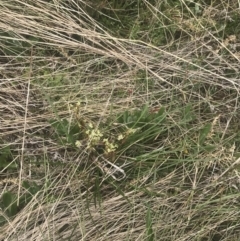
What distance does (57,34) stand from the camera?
7.58 ft

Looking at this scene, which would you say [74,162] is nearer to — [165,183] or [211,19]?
[165,183]

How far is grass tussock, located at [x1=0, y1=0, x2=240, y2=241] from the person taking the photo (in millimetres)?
1878

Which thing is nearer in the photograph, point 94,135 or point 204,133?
point 94,135

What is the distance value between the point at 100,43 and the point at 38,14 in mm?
292

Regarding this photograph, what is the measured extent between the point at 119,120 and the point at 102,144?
0.13 m

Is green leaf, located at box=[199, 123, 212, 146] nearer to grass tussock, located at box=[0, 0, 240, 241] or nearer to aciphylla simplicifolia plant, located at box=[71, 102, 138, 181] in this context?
grass tussock, located at box=[0, 0, 240, 241]

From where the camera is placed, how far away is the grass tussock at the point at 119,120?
6.16 ft

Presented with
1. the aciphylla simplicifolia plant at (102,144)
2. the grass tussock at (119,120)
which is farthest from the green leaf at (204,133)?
the aciphylla simplicifolia plant at (102,144)

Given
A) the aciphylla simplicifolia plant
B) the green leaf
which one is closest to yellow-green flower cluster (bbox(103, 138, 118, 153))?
the aciphylla simplicifolia plant

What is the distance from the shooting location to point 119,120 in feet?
6.68

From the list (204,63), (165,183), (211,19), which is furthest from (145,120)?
(211,19)

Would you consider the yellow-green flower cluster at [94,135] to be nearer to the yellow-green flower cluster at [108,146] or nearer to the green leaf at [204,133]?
the yellow-green flower cluster at [108,146]

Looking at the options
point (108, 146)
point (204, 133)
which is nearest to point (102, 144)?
point (108, 146)

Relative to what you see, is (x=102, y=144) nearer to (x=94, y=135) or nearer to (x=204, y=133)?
(x=94, y=135)
